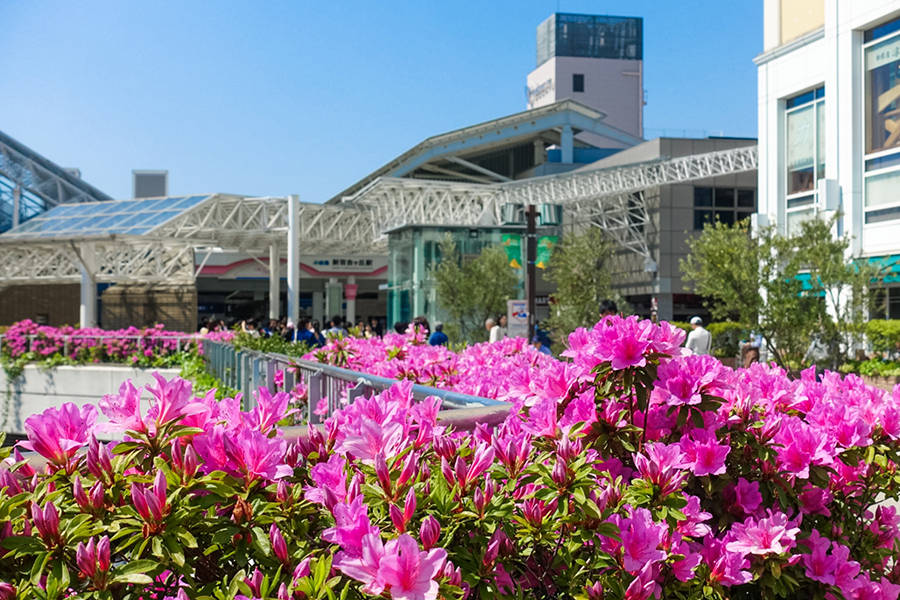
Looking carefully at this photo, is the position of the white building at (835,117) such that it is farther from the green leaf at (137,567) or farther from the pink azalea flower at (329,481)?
the green leaf at (137,567)

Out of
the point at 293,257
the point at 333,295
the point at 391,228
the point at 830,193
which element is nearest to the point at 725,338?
the point at 830,193

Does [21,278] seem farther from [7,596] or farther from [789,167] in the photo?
[7,596]

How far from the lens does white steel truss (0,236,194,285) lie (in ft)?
123

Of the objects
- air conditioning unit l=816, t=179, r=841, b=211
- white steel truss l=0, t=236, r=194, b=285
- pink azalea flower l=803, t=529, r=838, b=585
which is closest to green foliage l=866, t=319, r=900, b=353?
air conditioning unit l=816, t=179, r=841, b=211

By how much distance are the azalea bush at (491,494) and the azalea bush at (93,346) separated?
17.5 meters

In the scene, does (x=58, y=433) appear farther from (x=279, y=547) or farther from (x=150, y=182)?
(x=150, y=182)

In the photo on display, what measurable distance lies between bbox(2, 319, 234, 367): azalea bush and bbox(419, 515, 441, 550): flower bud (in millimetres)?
18058

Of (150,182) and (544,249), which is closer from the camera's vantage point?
(544,249)

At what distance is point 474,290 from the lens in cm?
2866

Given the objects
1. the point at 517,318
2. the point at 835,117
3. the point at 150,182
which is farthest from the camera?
the point at 150,182

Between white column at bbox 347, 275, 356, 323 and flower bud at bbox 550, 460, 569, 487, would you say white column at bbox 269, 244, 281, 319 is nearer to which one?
white column at bbox 347, 275, 356, 323

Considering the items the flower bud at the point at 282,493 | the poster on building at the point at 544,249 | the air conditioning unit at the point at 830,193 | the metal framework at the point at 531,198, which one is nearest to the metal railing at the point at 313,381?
the flower bud at the point at 282,493

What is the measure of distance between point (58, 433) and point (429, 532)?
87 centimetres

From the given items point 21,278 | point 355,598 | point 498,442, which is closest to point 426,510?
point 355,598
